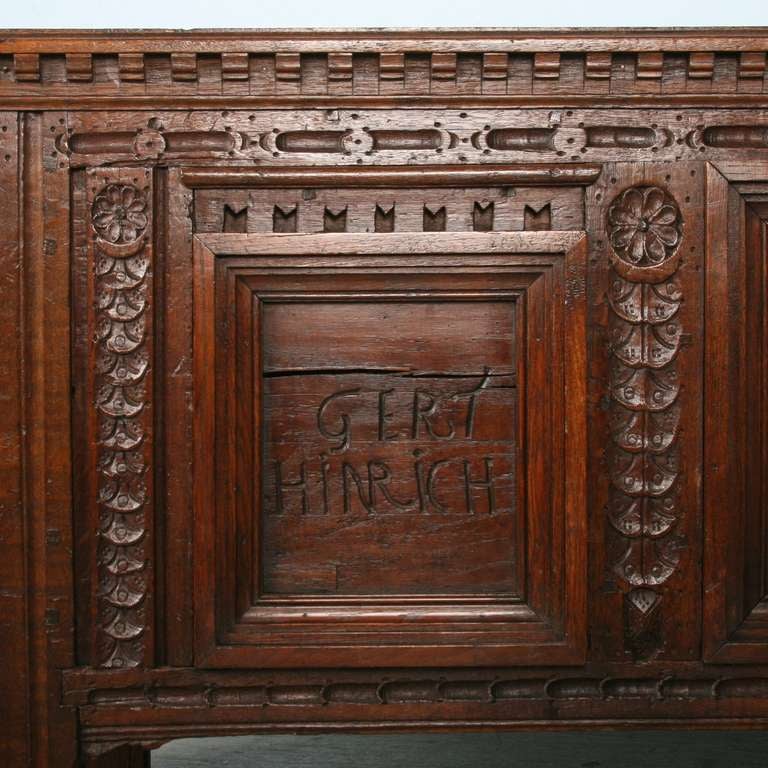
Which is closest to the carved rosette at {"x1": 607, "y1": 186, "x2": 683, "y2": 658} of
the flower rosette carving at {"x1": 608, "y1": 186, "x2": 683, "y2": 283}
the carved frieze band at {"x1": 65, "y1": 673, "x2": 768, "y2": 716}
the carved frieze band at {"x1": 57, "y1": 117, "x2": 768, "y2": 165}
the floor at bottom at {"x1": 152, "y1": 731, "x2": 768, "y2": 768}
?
the flower rosette carving at {"x1": 608, "y1": 186, "x2": 683, "y2": 283}

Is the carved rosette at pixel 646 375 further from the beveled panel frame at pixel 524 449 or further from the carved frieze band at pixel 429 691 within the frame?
the carved frieze band at pixel 429 691

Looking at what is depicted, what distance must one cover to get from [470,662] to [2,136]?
1.61m

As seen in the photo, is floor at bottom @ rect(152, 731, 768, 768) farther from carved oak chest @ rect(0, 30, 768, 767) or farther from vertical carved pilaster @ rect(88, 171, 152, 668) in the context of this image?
vertical carved pilaster @ rect(88, 171, 152, 668)

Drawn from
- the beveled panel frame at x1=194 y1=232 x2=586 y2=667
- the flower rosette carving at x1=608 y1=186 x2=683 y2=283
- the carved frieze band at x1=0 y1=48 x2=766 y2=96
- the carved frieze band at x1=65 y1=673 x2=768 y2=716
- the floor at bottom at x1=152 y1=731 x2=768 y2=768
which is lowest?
the floor at bottom at x1=152 y1=731 x2=768 y2=768

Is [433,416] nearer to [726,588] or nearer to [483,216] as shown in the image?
[483,216]

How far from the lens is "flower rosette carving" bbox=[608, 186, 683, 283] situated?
1936 millimetres

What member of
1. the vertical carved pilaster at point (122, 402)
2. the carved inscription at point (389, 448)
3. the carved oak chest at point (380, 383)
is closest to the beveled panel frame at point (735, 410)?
the carved oak chest at point (380, 383)

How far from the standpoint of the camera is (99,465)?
1947 mm

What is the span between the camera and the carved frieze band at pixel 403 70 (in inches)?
74.9

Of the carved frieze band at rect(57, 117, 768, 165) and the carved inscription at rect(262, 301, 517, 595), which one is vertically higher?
the carved frieze band at rect(57, 117, 768, 165)

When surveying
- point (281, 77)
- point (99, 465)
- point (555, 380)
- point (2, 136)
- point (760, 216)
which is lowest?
point (99, 465)

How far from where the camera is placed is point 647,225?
1936mm

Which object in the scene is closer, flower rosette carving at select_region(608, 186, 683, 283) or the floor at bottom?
flower rosette carving at select_region(608, 186, 683, 283)

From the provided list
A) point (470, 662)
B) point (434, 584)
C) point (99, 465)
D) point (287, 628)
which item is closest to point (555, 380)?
point (434, 584)
